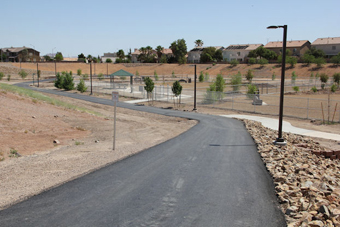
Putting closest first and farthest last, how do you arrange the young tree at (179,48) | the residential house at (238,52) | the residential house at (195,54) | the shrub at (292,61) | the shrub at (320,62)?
the shrub at (320,62) < the shrub at (292,61) < the residential house at (238,52) < the young tree at (179,48) < the residential house at (195,54)

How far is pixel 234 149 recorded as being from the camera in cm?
1552

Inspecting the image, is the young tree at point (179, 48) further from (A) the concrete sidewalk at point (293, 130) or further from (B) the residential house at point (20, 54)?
(A) the concrete sidewalk at point (293, 130)

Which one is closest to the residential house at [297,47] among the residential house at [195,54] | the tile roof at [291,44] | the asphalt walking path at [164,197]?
the tile roof at [291,44]

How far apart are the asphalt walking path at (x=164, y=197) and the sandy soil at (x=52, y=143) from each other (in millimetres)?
917

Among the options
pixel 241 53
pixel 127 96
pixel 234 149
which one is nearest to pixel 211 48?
pixel 241 53

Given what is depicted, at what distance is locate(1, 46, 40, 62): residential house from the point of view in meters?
143

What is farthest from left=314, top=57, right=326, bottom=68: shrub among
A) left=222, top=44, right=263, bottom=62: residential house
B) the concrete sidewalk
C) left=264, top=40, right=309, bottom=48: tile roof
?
the concrete sidewalk

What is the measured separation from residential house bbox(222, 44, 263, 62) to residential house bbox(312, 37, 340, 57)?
80.5ft

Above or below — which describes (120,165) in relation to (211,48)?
below

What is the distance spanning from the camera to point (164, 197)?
8.91 m

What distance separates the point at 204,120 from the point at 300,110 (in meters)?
12.1

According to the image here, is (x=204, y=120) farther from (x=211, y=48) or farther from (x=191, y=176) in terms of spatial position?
(x=211, y=48)

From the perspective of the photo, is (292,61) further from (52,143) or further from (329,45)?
(52,143)

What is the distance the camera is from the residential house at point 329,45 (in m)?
112
